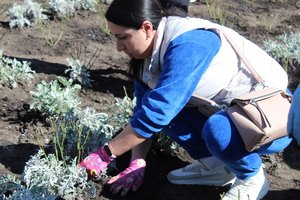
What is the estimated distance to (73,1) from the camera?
5.99 metres

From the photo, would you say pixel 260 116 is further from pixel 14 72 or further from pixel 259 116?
pixel 14 72

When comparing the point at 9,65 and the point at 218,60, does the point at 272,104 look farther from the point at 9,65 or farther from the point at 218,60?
the point at 9,65

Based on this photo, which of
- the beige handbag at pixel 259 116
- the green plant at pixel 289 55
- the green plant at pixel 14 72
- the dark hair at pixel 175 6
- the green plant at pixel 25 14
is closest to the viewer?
the beige handbag at pixel 259 116

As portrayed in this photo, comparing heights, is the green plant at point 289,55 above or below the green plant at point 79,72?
above

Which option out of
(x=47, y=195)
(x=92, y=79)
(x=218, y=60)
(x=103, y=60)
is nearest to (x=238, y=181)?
(x=218, y=60)

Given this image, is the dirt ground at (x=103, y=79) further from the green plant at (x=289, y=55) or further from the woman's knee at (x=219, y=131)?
the woman's knee at (x=219, y=131)

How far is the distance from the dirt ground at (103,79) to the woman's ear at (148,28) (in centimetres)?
89

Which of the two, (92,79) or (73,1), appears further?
(73,1)

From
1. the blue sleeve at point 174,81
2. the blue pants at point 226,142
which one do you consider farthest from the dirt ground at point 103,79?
the blue sleeve at point 174,81

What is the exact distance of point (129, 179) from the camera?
3.50 metres

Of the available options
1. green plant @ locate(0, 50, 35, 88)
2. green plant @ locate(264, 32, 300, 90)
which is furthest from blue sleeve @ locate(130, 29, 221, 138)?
green plant @ locate(264, 32, 300, 90)

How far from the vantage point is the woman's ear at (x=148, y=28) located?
3.14 metres

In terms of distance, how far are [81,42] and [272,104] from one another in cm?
263

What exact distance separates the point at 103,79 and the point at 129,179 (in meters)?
1.46
